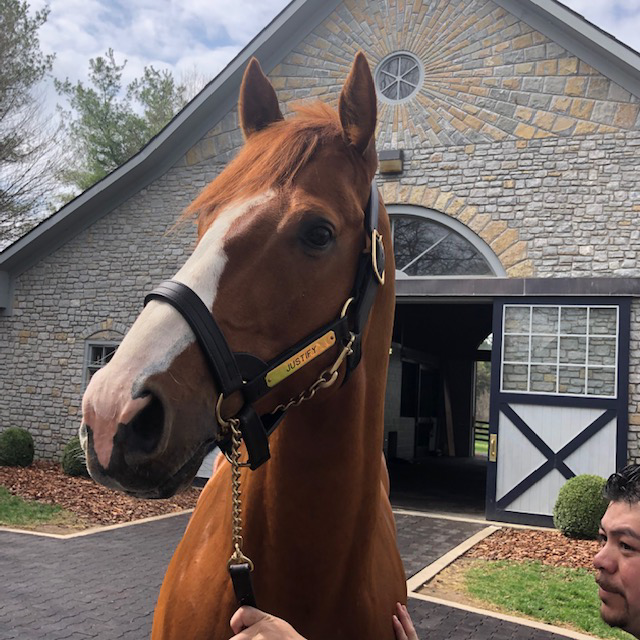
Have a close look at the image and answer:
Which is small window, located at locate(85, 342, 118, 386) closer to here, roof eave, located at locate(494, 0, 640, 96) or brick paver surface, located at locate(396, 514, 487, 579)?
brick paver surface, located at locate(396, 514, 487, 579)

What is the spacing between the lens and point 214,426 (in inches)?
55.6

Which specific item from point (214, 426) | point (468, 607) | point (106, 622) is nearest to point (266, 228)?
point (214, 426)

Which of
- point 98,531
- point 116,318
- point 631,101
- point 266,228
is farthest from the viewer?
point 116,318

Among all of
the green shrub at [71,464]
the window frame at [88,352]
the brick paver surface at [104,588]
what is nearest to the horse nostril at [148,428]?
the brick paver surface at [104,588]

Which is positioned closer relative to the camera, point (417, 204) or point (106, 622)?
point (106, 622)

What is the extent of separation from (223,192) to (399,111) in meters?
9.85

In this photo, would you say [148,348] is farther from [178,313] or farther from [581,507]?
[581,507]

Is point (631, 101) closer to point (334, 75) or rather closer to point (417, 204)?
point (417, 204)

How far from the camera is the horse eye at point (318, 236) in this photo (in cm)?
161

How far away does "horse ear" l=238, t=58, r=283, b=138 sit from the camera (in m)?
1.99

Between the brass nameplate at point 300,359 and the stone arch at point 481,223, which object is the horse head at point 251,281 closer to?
the brass nameplate at point 300,359

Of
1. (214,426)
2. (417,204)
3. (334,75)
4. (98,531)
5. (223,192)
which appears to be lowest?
(98,531)

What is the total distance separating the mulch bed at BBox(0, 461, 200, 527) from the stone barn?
1.57 metres

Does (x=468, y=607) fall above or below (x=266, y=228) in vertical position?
below
